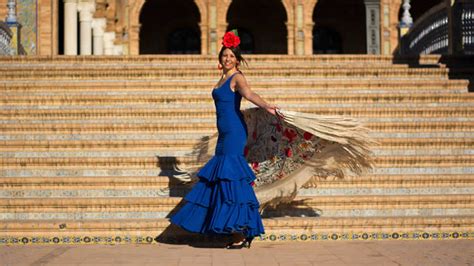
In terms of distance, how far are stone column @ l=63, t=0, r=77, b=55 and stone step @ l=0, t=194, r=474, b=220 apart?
16.0 m

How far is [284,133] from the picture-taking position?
7133 millimetres

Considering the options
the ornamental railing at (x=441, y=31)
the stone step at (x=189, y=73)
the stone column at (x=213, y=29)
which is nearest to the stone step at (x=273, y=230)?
the stone step at (x=189, y=73)

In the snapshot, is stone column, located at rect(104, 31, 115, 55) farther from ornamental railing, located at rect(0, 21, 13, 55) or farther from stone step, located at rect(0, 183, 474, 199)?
stone step, located at rect(0, 183, 474, 199)

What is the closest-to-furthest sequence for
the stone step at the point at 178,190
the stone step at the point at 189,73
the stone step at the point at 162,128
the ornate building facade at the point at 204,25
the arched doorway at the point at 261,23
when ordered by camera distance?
1. the stone step at the point at 178,190
2. the stone step at the point at 162,128
3. the stone step at the point at 189,73
4. the ornate building facade at the point at 204,25
5. the arched doorway at the point at 261,23

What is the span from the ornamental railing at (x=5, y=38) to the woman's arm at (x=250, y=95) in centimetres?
952

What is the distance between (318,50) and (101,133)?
23230mm

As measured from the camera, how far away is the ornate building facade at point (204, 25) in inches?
890

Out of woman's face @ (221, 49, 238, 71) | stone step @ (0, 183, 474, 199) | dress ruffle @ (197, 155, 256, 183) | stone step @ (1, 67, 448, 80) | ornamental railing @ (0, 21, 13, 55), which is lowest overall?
stone step @ (0, 183, 474, 199)

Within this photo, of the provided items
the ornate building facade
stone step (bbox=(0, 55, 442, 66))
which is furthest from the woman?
the ornate building facade

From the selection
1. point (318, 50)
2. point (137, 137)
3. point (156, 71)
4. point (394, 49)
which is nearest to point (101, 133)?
point (137, 137)

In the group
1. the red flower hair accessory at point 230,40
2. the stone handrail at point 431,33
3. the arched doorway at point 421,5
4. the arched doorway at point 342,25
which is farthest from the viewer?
the arched doorway at point 342,25

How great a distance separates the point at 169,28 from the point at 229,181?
84.4 feet

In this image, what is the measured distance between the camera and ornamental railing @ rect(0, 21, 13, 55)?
50.0 feet

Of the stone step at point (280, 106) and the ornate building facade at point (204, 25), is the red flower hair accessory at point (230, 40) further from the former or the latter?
the ornate building facade at point (204, 25)
